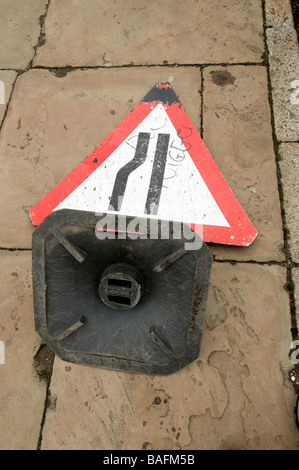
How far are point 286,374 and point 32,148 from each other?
7.88ft

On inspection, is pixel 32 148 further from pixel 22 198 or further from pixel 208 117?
pixel 208 117

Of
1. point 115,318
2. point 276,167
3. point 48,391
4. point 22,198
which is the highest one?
point 276,167

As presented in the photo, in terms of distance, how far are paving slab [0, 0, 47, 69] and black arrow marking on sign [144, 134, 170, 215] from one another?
62.0 inches

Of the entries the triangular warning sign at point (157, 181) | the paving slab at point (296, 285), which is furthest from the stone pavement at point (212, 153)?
the triangular warning sign at point (157, 181)

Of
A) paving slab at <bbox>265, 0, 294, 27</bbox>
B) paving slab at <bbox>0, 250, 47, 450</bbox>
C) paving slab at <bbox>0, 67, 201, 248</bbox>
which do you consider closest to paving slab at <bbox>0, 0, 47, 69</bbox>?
paving slab at <bbox>0, 67, 201, 248</bbox>

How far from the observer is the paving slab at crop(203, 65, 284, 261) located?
7.89 feet

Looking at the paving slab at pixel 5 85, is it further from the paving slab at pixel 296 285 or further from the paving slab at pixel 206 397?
the paving slab at pixel 296 285

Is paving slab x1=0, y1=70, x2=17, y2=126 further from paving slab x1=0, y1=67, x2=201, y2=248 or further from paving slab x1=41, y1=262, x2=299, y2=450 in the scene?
paving slab x1=41, y1=262, x2=299, y2=450

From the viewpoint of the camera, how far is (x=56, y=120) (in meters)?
2.90

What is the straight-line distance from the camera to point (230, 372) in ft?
7.02

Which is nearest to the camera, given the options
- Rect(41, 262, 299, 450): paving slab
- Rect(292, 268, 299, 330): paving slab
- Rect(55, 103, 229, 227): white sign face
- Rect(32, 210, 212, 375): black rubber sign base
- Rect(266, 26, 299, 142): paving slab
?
Rect(32, 210, 212, 375): black rubber sign base

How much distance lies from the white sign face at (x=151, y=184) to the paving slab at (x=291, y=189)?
49cm

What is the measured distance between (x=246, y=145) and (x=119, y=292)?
5.09 ft

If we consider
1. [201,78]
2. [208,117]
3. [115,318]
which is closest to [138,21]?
[201,78]
